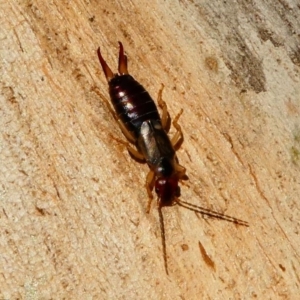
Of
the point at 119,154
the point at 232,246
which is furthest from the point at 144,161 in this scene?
the point at 232,246

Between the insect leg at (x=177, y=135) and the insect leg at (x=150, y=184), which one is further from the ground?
the insect leg at (x=177, y=135)

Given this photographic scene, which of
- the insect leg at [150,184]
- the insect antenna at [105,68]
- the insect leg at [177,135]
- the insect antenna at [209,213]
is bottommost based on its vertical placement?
the insect leg at [150,184]

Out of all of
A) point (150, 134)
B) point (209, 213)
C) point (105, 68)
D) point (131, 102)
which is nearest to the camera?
point (209, 213)

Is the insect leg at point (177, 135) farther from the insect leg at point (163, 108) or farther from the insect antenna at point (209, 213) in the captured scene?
the insect antenna at point (209, 213)

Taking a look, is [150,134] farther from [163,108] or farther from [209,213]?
[209,213]

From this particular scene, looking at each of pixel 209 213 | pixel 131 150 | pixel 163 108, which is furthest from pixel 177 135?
pixel 209 213

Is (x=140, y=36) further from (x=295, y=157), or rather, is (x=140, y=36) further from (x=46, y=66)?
(x=295, y=157)

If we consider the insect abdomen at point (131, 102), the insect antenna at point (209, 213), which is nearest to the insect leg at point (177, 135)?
the insect abdomen at point (131, 102)
